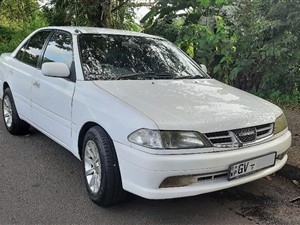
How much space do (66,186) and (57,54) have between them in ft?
5.02

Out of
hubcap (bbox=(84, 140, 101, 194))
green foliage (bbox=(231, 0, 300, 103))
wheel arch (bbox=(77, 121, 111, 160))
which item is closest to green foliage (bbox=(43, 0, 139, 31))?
green foliage (bbox=(231, 0, 300, 103))

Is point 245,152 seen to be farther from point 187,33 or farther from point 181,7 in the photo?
point 181,7

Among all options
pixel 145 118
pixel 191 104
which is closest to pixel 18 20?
pixel 191 104

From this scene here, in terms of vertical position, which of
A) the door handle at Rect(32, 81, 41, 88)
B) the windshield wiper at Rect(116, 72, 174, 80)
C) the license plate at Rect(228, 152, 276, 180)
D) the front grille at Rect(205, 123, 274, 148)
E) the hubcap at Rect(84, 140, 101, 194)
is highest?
the windshield wiper at Rect(116, 72, 174, 80)

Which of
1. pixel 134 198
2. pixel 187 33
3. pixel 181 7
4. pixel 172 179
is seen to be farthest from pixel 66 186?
pixel 181 7

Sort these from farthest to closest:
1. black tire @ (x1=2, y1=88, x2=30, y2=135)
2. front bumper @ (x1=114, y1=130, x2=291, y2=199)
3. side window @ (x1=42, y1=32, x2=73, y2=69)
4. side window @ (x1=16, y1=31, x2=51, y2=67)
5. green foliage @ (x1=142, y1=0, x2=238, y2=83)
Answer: green foliage @ (x1=142, y1=0, x2=238, y2=83) → black tire @ (x1=2, y1=88, x2=30, y2=135) → side window @ (x1=16, y1=31, x2=51, y2=67) → side window @ (x1=42, y1=32, x2=73, y2=69) → front bumper @ (x1=114, y1=130, x2=291, y2=199)

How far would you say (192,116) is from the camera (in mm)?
2918

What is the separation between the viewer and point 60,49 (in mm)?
4219

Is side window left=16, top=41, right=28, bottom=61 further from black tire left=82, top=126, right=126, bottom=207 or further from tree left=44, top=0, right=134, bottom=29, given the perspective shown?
tree left=44, top=0, right=134, bottom=29

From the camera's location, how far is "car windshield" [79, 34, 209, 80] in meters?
3.76

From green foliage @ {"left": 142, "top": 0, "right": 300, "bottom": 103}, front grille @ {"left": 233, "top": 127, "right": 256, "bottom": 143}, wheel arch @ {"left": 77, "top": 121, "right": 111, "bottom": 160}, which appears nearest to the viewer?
front grille @ {"left": 233, "top": 127, "right": 256, "bottom": 143}

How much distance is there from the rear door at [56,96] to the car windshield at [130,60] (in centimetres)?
22

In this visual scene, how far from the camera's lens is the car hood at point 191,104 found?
2.86m

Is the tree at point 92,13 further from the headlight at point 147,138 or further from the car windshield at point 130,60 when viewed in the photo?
the headlight at point 147,138
